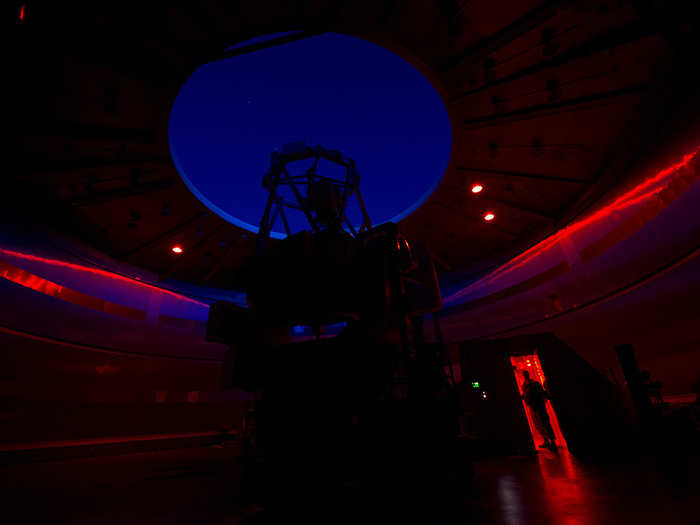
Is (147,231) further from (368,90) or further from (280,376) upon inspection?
(368,90)

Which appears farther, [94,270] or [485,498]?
[94,270]

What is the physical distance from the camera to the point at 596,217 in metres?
11.7

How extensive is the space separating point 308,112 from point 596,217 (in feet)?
58.0

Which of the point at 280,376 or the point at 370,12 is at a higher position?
the point at 370,12

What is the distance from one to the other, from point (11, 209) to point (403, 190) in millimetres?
31425

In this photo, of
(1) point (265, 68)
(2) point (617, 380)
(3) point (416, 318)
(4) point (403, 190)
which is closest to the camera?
(3) point (416, 318)

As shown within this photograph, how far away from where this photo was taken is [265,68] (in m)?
20.0

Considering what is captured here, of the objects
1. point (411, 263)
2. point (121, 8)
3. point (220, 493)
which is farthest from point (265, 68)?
point (220, 493)

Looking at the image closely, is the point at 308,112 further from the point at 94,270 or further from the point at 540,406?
the point at 540,406

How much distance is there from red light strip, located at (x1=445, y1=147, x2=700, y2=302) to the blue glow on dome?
18.8ft

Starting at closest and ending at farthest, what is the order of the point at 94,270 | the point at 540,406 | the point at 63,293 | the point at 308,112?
the point at 540,406
the point at 63,293
the point at 94,270
the point at 308,112

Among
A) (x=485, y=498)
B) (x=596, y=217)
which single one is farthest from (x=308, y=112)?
(x=485, y=498)

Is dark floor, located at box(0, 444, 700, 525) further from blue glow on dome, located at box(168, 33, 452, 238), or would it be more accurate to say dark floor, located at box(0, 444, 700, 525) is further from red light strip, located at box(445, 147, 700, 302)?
blue glow on dome, located at box(168, 33, 452, 238)

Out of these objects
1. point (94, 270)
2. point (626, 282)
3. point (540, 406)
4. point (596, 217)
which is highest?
point (94, 270)
